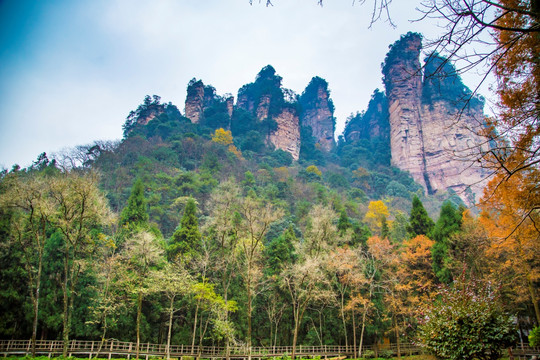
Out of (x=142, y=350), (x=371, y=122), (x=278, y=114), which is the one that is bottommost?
(x=142, y=350)

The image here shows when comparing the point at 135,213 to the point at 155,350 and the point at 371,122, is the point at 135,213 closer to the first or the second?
the point at 155,350

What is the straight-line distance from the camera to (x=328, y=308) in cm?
2184

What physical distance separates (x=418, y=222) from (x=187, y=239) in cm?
1894

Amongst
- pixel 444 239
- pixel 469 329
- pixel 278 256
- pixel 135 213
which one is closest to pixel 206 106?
pixel 135 213

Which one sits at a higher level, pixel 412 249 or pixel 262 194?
pixel 262 194

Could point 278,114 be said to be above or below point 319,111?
below

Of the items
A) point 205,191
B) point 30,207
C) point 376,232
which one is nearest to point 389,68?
point 376,232

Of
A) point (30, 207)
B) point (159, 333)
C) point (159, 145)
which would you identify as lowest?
point (159, 333)

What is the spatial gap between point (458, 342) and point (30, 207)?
17464 millimetres

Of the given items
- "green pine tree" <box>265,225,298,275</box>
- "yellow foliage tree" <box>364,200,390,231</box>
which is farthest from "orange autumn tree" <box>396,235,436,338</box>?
"yellow foliage tree" <box>364,200,390,231</box>

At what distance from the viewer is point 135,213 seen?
24.7 m

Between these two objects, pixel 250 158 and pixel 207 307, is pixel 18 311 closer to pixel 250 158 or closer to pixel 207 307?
pixel 207 307

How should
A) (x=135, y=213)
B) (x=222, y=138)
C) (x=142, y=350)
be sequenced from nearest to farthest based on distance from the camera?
(x=142, y=350)
(x=135, y=213)
(x=222, y=138)

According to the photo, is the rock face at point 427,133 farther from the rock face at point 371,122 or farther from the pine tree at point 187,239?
the pine tree at point 187,239
